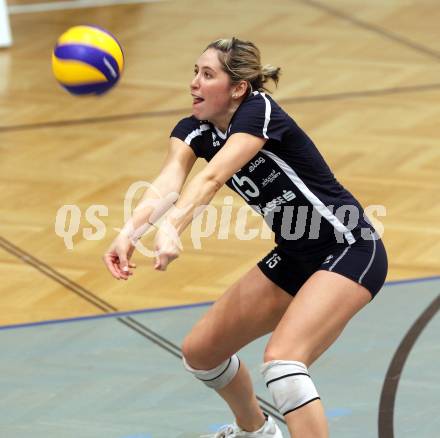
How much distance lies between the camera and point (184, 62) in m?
10.2

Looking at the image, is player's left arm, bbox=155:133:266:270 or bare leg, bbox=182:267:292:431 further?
bare leg, bbox=182:267:292:431

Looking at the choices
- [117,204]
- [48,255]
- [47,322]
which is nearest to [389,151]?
[117,204]

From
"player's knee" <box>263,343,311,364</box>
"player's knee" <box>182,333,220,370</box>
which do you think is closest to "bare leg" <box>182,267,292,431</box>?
"player's knee" <box>182,333,220,370</box>

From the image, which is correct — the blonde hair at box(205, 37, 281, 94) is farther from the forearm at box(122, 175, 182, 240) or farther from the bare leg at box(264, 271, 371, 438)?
the bare leg at box(264, 271, 371, 438)

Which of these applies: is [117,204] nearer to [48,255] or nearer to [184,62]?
[48,255]

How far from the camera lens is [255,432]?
4.67 metres

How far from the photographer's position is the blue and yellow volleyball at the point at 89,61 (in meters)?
4.95

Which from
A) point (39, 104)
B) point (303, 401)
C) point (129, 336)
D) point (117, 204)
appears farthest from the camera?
point (39, 104)

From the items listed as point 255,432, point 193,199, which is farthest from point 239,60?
point 255,432

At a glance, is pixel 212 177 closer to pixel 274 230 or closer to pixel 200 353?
pixel 274 230

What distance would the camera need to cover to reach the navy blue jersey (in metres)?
4.15

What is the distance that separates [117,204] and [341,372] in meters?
2.52

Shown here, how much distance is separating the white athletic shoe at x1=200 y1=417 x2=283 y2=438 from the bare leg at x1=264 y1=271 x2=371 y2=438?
63 cm

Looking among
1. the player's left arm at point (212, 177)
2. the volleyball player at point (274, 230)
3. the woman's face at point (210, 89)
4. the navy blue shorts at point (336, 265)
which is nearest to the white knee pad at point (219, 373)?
the volleyball player at point (274, 230)
